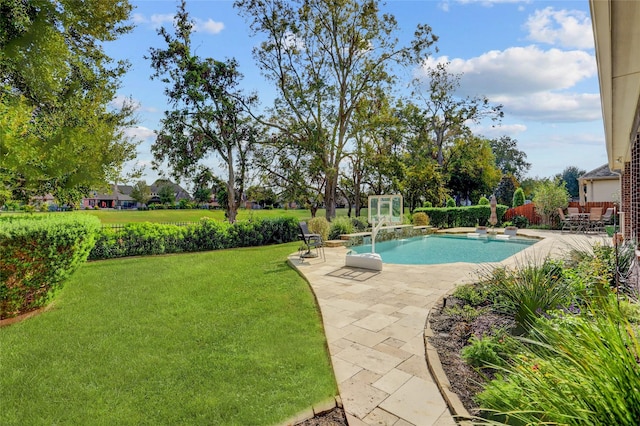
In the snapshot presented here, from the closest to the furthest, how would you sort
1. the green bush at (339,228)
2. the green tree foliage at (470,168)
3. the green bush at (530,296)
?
the green bush at (530,296), the green bush at (339,228), the green tree foliage at (470,168)

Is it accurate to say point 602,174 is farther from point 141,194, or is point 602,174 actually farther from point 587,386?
point 141,194

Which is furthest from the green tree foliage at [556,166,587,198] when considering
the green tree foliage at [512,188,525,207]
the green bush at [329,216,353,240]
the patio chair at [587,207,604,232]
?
the green bush at [329,216,353,240]

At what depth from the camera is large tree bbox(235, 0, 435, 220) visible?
16.8 meters

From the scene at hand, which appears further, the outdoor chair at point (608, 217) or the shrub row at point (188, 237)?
the outdoor chair at point (608, 217)

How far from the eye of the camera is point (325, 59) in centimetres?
1808

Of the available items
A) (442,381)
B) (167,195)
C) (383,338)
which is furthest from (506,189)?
(167,195)

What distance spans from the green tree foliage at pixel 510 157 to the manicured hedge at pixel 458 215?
1106 inches

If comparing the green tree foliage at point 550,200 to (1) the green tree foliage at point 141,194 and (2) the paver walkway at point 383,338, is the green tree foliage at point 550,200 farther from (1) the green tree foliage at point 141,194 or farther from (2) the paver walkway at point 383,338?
(1) the green tree foliage at point 141,194

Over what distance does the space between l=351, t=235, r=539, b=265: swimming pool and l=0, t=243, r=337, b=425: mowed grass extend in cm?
561

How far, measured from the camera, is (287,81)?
18.2 meters

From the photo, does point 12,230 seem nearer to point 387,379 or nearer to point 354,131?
point 387,379

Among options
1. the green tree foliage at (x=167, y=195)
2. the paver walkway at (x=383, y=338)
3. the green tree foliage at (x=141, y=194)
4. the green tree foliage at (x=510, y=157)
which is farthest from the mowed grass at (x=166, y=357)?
the green tree foliage at (x=510, y=157)

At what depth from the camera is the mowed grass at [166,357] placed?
2.54 m

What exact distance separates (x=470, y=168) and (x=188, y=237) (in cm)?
2347
